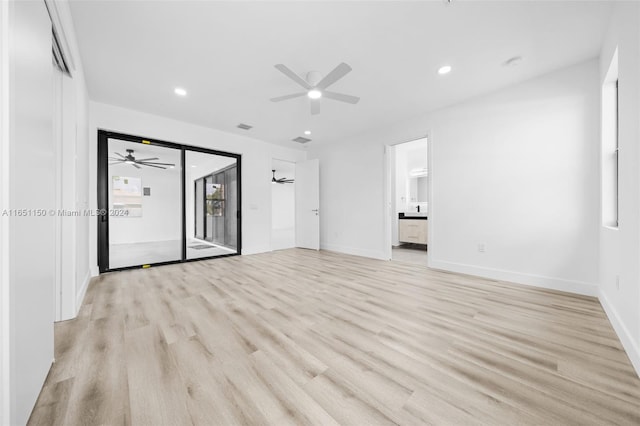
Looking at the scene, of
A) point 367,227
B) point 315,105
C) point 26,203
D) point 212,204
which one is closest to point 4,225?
point 26,203

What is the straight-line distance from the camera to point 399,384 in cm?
125

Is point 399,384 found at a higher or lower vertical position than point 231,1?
lower

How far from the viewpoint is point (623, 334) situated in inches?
64.7

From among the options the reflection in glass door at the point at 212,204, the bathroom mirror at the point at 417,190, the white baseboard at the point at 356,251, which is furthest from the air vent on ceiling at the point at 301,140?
the bathroom mirror at the point at 417,190

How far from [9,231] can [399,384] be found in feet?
6.20

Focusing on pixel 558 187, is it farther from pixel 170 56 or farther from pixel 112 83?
pixel 112 83

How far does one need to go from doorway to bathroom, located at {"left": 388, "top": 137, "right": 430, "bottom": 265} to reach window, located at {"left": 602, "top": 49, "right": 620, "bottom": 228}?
2.80 metres

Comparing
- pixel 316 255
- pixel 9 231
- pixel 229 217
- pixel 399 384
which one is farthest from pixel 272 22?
pixel 229 217

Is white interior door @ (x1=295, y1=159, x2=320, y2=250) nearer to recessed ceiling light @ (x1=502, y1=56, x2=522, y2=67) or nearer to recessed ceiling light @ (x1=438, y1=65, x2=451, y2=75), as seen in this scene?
recessed ceiling light @ (x1=438, y1=65, x2=451, y2=75)

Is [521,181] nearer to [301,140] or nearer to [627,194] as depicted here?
Answer: [627,194]

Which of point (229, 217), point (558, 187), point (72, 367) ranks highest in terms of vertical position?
point (558, 187)

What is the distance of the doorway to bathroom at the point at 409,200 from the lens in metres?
5.65

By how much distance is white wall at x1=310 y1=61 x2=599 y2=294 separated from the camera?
2643 mm

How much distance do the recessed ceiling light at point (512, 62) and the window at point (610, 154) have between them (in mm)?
819
